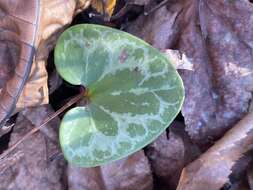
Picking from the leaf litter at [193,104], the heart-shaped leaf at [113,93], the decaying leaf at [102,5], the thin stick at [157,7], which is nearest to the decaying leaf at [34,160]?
the leaf litter at [193,104]

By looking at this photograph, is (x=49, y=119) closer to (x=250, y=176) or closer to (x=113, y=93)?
(x=113, y=93)

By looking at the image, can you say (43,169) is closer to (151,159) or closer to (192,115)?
(151,159)

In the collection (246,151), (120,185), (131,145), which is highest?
(131,145)

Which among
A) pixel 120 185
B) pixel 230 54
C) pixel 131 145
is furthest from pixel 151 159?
pixel 230 54

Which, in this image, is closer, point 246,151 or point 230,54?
point 246,151

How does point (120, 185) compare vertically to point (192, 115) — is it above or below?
below

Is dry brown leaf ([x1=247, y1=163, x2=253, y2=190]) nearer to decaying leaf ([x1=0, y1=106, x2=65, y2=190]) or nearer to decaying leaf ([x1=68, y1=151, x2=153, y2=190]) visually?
decaying leaf ([x1=68, y1=151, x2=153, y2=190])

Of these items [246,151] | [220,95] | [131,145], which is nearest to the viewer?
[131,145]

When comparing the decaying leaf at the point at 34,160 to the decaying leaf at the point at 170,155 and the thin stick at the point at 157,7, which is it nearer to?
the decaying leaf at the point at 170,155
